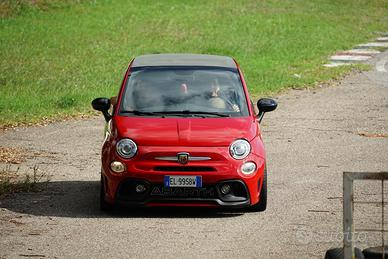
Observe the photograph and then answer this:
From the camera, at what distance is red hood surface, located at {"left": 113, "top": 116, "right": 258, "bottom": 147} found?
12.4m

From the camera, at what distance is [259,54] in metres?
32.8

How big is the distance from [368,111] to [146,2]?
78.6ft

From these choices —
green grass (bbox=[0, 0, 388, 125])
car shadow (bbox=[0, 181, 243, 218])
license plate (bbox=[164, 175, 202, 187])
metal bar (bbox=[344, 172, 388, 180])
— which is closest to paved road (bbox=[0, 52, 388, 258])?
car shadow (bbox=[0, 181, 243, 218])

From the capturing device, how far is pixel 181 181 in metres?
12.3

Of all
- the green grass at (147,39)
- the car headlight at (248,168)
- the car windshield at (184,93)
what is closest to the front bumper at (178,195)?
the car headlight at (248,168)

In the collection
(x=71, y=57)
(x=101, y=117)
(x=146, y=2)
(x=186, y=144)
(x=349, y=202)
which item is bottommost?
(x=146, y=2)

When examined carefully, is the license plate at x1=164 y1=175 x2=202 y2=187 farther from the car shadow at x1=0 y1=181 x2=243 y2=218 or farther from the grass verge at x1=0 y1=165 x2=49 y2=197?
the grass verge at x1=0 y1=165 x2=49 y2=197

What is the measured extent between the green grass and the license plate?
875cm

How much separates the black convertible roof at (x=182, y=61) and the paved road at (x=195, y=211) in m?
1.66

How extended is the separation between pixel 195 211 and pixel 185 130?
1.00 metres

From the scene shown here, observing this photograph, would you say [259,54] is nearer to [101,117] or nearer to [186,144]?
[101,117]

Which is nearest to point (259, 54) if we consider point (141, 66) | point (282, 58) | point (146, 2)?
point (282, 58)

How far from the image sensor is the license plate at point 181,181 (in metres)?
12.3

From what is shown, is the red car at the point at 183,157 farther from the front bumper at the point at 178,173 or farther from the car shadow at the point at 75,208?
the car shadow at the point at 75,208
